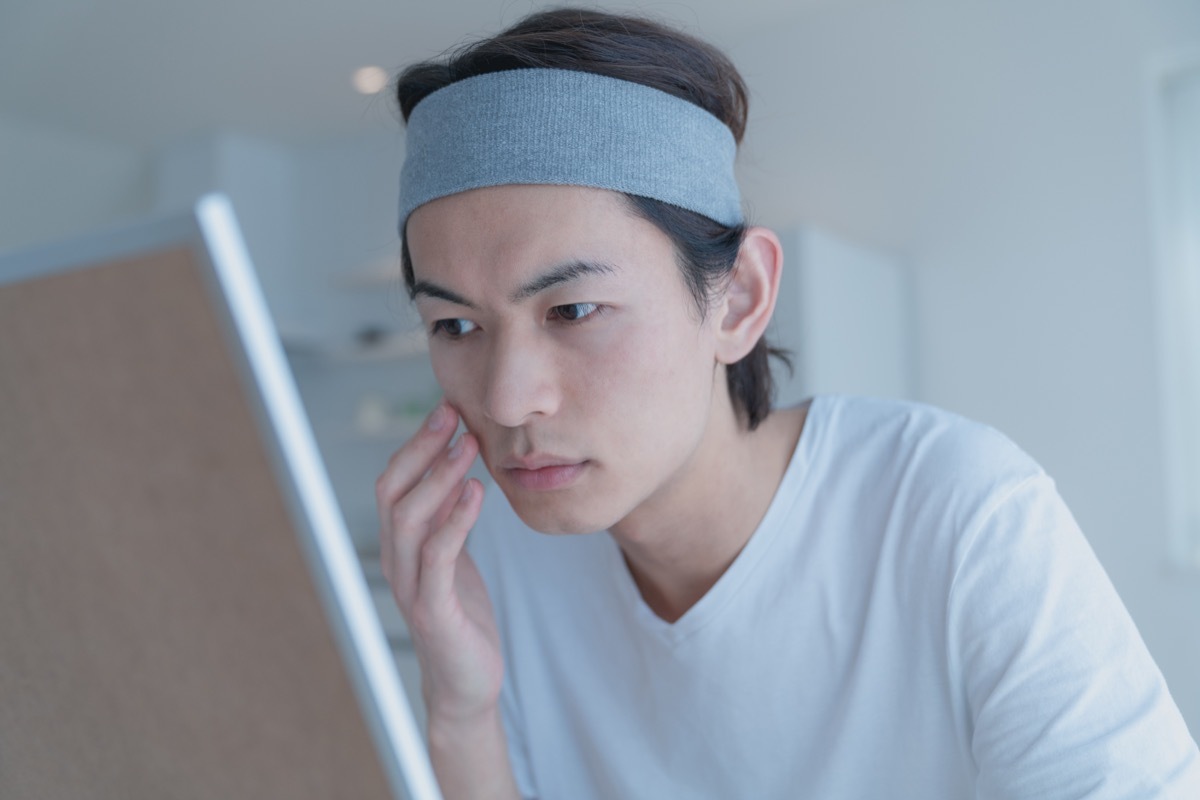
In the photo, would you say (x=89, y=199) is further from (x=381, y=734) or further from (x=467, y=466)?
(x=381, y=734)

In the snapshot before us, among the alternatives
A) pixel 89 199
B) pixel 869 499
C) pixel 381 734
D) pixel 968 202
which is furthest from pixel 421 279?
pixel 89 199

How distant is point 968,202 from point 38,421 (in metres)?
3.06

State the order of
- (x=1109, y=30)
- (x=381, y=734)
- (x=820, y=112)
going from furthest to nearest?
(x=820, y=112) → (x=1109, y=30) → (x=381, y=734)

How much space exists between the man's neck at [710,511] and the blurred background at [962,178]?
106 cm

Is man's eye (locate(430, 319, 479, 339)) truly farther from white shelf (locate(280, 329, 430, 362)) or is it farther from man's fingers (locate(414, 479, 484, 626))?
white shelf (locate(280, 329, 430, 362))

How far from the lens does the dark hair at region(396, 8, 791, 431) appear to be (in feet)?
3.12

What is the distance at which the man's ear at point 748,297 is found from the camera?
107cm

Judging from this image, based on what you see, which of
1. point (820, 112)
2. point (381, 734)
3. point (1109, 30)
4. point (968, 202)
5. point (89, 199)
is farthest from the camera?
point (89, 199)

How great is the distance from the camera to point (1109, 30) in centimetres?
272

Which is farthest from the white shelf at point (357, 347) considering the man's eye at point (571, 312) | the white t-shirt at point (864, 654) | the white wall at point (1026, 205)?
the man's eye at point (571, 312)

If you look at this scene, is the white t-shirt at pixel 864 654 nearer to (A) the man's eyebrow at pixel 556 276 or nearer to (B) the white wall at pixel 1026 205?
(A) the man's eyebrow at pixel 556 276

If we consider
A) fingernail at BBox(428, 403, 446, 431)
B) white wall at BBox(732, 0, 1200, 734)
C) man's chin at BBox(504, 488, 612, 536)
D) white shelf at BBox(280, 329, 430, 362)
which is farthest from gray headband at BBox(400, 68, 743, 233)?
white shelf at BBox(280, 329, 430, 362)

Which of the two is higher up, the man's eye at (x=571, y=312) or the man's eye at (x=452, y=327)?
the man's eye at (x=452, y=327)

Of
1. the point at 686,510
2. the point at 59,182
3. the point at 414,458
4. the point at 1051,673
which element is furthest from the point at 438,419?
the point at 59,182
